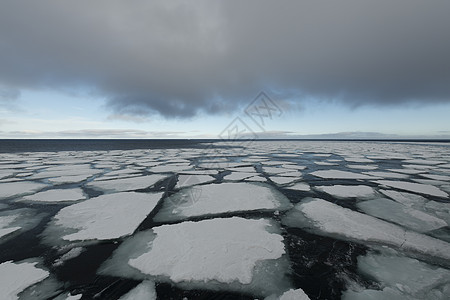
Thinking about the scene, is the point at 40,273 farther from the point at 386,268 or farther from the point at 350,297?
the point at 386,268

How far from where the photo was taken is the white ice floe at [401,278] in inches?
46.1

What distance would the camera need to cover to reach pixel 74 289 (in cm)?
122

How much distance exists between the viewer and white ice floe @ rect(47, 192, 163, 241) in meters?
1.91

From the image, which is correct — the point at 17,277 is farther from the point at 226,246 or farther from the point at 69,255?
the point at 226,246

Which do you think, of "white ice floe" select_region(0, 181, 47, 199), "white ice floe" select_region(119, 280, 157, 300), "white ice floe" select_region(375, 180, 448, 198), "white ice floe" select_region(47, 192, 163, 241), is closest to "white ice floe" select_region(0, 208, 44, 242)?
"white ice floe" select_region(47, 192, 163, 241)

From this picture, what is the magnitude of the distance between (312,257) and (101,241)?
5.71 ft

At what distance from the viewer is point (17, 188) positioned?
3590 millimetres

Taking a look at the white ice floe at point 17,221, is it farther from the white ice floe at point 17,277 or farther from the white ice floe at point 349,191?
the white ice floe at point 349,191

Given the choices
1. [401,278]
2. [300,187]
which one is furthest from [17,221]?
[300,187]

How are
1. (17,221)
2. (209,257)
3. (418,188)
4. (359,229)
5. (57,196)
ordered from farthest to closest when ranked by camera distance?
(418,188)
(57,196)
(17,221)
(359,229)
(209,257)

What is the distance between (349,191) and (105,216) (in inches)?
136

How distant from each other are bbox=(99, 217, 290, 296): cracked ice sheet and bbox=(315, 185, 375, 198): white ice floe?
1.68m

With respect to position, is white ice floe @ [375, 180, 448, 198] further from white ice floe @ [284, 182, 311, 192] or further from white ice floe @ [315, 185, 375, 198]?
white ice floe @ [284, 182, 311, 192]

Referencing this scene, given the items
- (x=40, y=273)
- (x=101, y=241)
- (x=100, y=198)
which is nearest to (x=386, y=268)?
(x=101, y=241)
